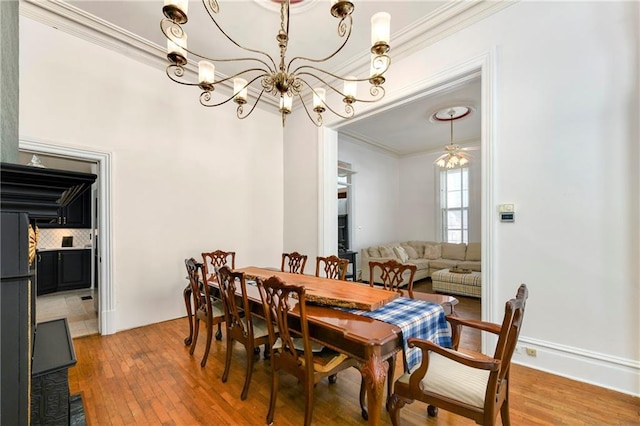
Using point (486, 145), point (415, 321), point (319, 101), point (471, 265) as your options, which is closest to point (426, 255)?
point (471, 265)

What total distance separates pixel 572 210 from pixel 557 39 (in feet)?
4.83

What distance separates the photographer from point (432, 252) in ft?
22.2

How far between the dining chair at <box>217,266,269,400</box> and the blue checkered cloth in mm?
778

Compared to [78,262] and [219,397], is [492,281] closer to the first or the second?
[219,397]

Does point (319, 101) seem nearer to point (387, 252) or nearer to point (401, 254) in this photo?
point (387, 252)

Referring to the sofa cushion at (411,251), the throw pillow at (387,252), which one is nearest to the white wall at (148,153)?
the throw pillow at (387,252)

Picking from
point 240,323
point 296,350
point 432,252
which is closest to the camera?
point 296,350

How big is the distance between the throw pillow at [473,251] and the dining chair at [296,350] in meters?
5.48

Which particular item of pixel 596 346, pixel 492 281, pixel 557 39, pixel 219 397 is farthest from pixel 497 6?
pixel 219 397

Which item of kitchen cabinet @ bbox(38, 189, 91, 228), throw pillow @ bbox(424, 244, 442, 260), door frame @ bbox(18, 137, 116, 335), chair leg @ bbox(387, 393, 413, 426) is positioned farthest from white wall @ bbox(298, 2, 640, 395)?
kitchen cabinet @ bbox(38, 189, 91, 228)

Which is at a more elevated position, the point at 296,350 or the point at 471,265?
the point at 296,350

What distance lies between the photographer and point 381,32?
1.84 m

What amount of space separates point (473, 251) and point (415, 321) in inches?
216

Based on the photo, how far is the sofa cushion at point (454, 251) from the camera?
6504 mm
